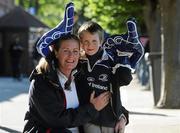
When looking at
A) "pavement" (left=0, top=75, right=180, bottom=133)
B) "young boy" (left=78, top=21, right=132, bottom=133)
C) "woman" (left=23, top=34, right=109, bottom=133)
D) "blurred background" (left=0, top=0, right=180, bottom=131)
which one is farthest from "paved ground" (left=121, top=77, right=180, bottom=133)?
"woman" (left=23, top=34, right=109, bottom=133)

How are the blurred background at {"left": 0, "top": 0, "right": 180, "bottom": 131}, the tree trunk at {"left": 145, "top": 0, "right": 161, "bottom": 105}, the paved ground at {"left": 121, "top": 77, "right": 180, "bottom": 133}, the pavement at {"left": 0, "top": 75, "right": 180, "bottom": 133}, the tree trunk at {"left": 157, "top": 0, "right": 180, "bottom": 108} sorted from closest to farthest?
1. the paved ground at {"left": 121, "top": 77, "right": 180, "bottom": 133}
2. the pavement at {"left": 0, "top": 75, "right": 180, "bottom": 133}
3. the tree trunk at {"left": 157, "top": 0, "right": 180, "bottom": 108}
4. the blurred background at {"left": 0, "top": 0, "right": 180, "bottom": 131}
5. the tree trunk at {"left": 145, "top": 0, "right": 161, "bottom": 105}

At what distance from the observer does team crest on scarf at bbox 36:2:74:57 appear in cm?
374

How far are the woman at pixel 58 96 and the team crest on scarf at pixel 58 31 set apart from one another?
0.03m

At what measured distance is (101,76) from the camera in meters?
4.21

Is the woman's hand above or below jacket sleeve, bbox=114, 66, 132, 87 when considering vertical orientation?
below

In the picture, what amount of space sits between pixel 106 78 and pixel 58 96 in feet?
2.28

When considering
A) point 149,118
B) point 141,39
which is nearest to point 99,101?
point 141,39

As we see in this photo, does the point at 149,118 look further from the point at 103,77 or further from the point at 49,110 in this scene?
the point at 49,110

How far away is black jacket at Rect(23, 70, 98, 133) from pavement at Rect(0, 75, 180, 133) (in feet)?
20.1

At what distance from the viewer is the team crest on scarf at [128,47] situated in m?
4.10

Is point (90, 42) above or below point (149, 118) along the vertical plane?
above

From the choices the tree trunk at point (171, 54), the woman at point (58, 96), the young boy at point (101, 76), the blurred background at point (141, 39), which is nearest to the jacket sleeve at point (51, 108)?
the woman at point (58, 96)

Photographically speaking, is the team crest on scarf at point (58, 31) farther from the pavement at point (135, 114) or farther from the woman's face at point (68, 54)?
the pavement at point (135, 114)

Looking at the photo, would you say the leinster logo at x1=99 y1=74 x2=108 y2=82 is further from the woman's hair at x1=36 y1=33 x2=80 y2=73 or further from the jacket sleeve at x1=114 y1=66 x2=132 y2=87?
the woman's hair at x1=36 y1=33 x2=80 y2=73
